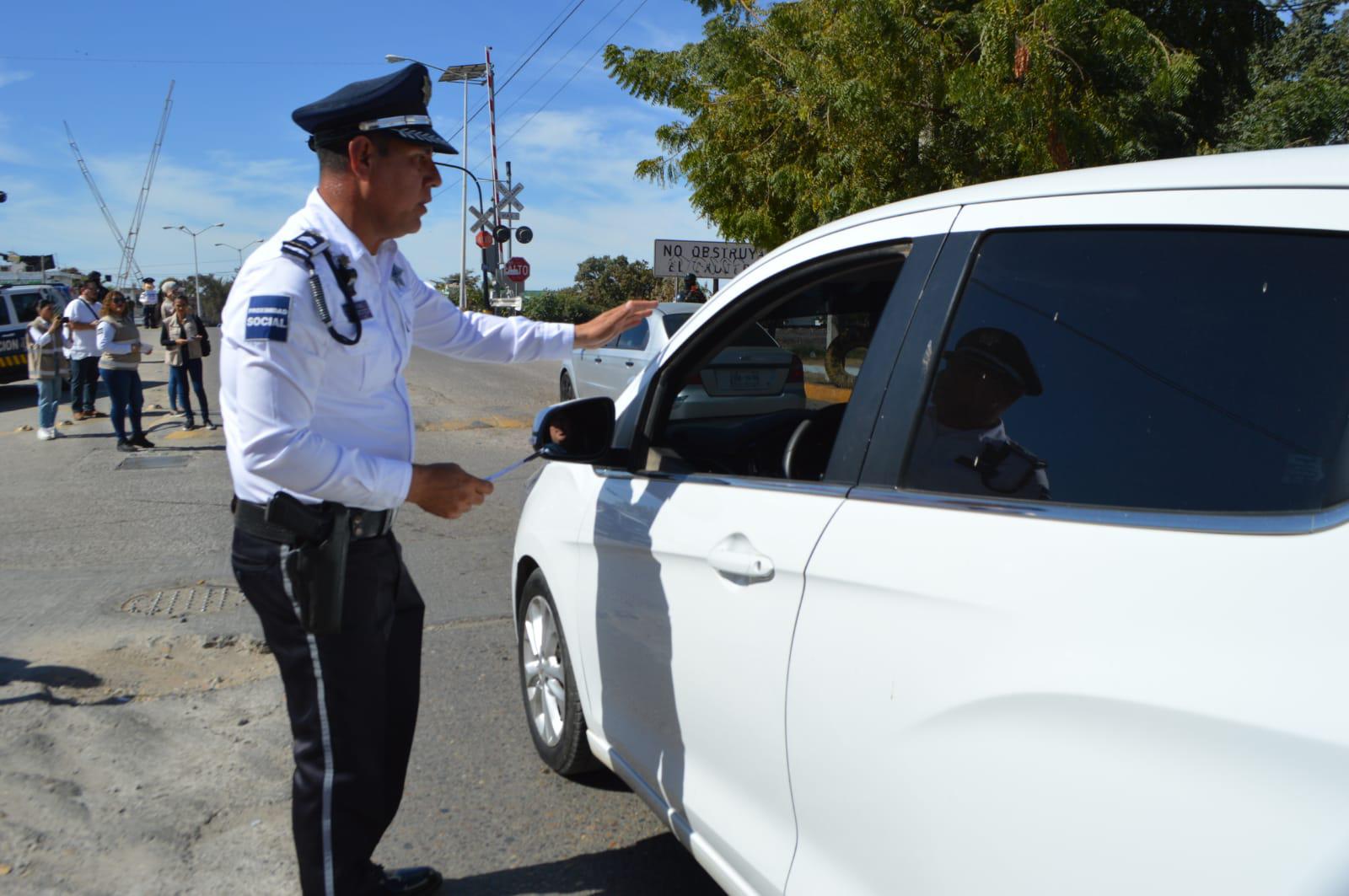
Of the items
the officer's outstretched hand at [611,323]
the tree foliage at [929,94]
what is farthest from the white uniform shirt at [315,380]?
the tree foliage at [929,94]

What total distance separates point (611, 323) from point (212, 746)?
2.27 meters

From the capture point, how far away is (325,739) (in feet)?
7.97

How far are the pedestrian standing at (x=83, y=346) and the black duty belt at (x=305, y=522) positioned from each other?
35.9ft

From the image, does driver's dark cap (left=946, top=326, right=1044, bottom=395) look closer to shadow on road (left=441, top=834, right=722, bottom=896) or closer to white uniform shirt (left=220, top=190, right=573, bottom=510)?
white uniform shirt (left=220, top=190, right=573, bottom=510)

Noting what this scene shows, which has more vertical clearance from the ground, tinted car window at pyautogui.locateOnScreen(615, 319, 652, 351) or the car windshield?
the car windshield

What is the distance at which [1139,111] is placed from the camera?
419 inches

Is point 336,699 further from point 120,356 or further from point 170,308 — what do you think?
point 170,308

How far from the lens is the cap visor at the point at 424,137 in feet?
7.96

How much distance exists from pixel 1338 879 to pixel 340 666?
1.94 metres

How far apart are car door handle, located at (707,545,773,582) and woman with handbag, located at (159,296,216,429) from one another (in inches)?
477

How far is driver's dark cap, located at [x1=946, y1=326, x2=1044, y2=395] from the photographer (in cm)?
188

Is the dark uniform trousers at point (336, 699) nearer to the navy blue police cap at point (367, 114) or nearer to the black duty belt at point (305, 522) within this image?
the black duty belt at point (305, 522)

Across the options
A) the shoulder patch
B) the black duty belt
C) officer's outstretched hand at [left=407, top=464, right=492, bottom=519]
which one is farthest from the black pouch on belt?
the shoulder patch

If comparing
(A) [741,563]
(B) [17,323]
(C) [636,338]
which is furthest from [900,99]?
(B) [17,323]
